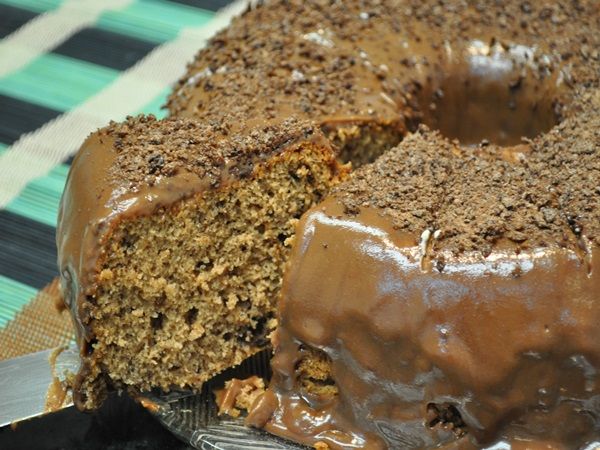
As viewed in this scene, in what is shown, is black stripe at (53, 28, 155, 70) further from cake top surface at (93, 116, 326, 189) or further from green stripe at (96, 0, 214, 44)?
cake top surface at (93, 116, 326, 189)

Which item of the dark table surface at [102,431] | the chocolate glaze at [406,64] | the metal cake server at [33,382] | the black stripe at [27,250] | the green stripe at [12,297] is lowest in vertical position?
the green stripe at [12,297]

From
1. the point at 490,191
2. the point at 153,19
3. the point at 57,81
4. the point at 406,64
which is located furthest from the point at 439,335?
the point at 153,19

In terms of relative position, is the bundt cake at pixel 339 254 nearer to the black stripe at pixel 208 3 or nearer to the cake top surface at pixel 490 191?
→ the cake top surface at pixel 490 191

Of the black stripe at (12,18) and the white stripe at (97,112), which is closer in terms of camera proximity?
the white stripe at (97,112)

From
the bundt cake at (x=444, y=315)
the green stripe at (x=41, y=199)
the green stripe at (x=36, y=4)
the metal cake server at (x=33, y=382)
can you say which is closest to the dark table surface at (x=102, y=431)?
the metal cake server at (x=33, y=382)

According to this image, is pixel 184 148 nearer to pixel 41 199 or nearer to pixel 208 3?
pixel 41 199

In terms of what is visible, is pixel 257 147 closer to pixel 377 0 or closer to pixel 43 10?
pixel 377 0

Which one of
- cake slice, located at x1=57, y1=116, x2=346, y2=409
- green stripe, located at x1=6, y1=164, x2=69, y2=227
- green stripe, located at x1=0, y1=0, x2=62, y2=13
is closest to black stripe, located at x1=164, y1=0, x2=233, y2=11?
green stripe, located at x1=0, y1=0, x2=62, y2=13
